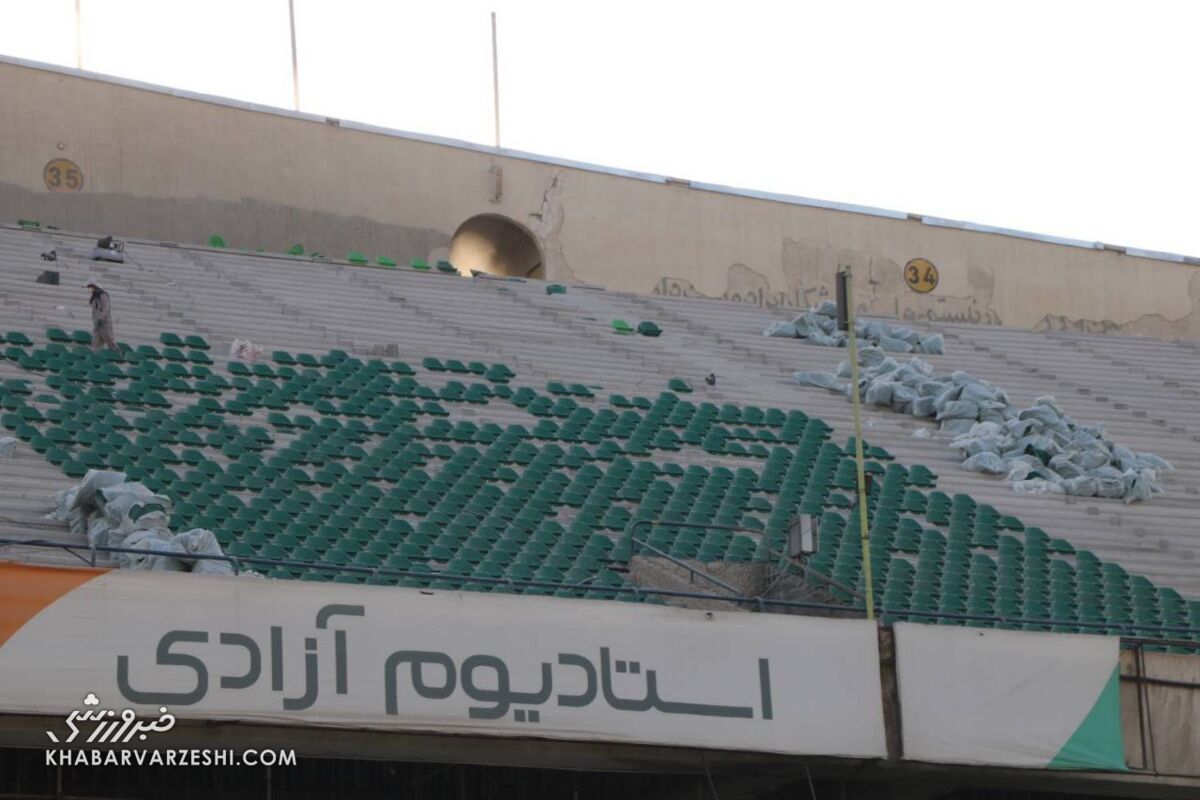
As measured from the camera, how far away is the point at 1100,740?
11.7 m

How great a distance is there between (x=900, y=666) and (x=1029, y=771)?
3.01 ft

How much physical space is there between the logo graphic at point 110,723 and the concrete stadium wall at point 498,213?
14.1m

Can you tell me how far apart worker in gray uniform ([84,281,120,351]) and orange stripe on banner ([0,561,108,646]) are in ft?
27.0

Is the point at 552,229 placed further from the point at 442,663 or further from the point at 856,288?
the point at 442,663

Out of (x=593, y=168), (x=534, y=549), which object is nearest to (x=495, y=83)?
(x=593, y=168)

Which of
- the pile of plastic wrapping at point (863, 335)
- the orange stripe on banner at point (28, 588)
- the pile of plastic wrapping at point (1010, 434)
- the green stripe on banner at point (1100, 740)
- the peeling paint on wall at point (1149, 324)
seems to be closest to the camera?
the orange stripe on banner at point (28, 588)

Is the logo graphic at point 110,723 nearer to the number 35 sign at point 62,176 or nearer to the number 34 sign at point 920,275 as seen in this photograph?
the number 35 sign at point 62,176

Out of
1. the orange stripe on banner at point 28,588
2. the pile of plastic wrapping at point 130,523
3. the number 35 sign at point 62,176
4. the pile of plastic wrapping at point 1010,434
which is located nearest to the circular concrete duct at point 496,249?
the number 35 sign at point 62,176

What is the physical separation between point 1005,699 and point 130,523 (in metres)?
5.38

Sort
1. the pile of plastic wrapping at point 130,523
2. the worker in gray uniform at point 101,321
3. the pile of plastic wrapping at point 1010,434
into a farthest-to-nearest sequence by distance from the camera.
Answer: the pile of plastic wrapping at point 1010,434 < the worker in gray uniform at point 101,321 < the pile of plastic wrapping at point 130,523

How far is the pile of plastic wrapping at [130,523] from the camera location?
40.4ft

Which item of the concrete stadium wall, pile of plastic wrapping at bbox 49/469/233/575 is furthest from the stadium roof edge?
pile of plastic wrapping at bbox 49/469/233/575

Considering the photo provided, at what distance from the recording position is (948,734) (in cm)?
1151

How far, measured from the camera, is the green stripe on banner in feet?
38.2
